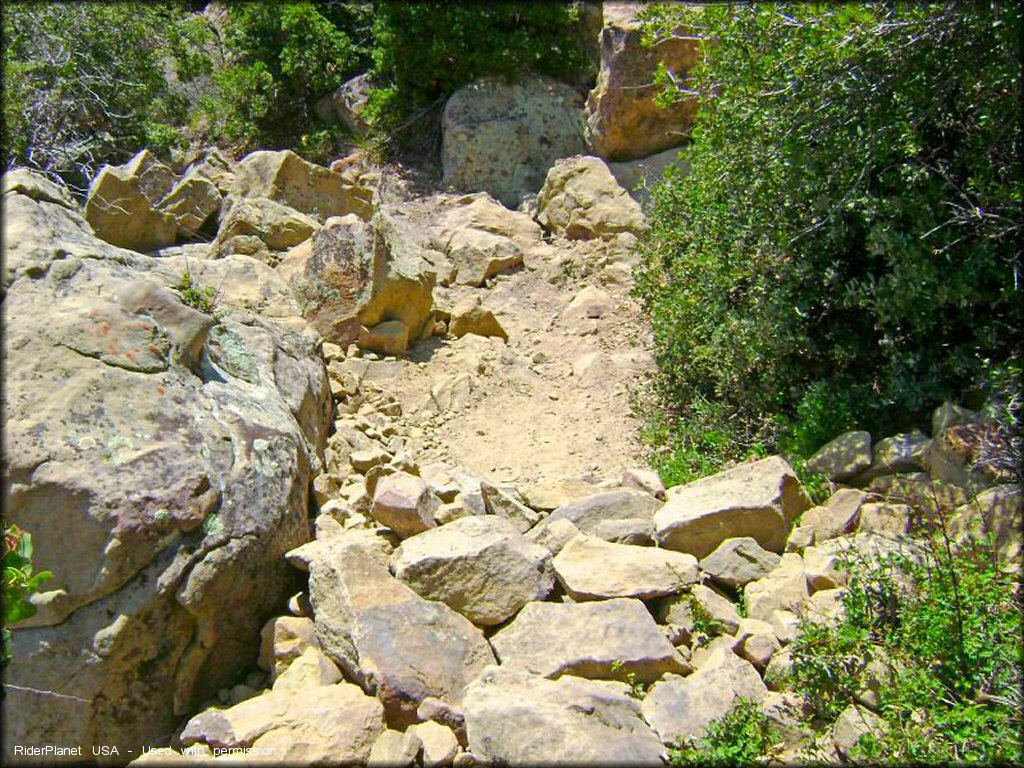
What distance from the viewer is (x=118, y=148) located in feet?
33.2

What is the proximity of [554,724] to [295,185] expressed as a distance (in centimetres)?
601

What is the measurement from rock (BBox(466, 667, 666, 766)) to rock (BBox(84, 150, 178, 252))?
5018 mm

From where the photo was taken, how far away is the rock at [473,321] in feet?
22.5

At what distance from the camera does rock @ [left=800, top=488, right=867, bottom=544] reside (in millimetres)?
3973

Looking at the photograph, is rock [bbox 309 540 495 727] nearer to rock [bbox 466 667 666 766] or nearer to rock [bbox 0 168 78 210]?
rock [bbox 466 667 666 766]

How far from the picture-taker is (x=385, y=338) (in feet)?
20.9

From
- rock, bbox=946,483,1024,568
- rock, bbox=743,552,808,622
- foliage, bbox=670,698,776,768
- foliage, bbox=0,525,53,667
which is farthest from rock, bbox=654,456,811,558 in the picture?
foliage, bbox=0,525,53,667

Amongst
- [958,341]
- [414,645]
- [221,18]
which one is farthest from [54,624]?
[221,18]

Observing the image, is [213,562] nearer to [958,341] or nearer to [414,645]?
[414,645]

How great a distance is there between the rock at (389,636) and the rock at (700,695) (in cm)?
62

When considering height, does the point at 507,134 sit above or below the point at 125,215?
above

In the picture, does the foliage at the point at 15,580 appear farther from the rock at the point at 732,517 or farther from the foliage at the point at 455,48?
the foliage at the point at 455,48

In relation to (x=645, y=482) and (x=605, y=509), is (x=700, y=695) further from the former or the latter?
(x=645, y=482)

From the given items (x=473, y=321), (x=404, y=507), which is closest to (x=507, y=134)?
(x=473, y=321)
